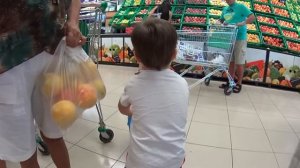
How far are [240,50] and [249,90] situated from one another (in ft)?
2.15

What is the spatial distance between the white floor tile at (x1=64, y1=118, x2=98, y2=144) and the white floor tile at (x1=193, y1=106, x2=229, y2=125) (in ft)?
3.51

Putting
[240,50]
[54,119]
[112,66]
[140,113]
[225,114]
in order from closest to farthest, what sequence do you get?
[140,113], [54,119], [225,114], [240,50], [112,66]

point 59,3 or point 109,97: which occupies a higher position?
point 59,3

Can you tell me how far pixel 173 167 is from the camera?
1093 millimetres

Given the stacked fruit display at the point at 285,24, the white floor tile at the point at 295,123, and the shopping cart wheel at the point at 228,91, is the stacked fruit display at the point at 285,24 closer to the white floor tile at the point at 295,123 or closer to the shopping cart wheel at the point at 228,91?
the shopping cart wheel at the point at 228,91

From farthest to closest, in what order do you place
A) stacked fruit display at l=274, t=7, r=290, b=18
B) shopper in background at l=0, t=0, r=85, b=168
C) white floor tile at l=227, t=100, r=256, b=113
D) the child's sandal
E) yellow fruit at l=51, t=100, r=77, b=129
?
1. stacked fruit display at l=274, t=7, r=290, b=18
2. the child's sandal
3. white floor tile at l=227, t=100, r=256, b=113
4. yellow fruit at l=51, t=100, r=77, b=129
5. shopper in background at l=0, t=0, r=85, b=168

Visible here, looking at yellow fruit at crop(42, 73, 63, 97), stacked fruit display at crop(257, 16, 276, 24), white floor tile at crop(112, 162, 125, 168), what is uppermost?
stacked fruit display at crop(257, 16, 276, 24)

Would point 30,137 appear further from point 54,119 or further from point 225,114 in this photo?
point 225,114

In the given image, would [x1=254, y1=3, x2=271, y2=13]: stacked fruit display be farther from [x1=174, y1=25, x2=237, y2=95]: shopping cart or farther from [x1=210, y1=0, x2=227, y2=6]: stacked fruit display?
[x1=174, y1=25, x2=237, y2=95]: shopping cart

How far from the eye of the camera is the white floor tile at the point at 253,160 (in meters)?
2.10

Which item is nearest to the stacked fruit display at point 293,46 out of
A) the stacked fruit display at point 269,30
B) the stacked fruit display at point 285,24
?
the stacked fruit display at point 269,30

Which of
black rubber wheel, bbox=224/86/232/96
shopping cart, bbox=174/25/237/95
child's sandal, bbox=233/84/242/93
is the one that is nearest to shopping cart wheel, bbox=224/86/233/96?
black rubber wheel, bbox=224/86/232/96

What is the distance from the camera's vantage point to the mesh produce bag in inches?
46.8

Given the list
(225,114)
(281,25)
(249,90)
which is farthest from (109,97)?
(281,25)
